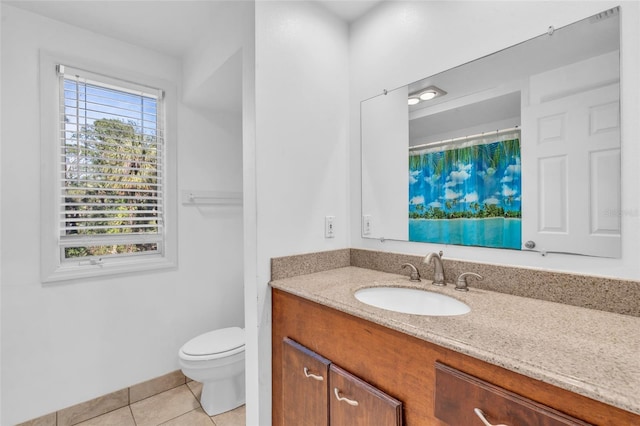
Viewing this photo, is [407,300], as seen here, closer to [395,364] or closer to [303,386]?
[395,364]

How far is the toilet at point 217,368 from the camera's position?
1.75 metres

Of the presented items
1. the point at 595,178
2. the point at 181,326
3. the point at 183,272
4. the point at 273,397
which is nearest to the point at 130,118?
the point at 183,272

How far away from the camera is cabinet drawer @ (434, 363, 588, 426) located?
23.9 inches

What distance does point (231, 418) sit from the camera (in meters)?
1.81

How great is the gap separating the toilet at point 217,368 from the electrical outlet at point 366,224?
42.6 inches

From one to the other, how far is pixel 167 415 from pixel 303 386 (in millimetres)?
1247

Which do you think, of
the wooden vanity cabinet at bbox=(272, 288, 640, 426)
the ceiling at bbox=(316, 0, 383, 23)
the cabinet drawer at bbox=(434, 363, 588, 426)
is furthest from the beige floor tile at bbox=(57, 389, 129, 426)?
the ceiling at bbox=(316, 0, 383, 23)

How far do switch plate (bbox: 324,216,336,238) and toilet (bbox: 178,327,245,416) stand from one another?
943mm

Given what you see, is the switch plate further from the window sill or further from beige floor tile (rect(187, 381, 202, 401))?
beige floor tile (rect(187, 381, 202, 401))

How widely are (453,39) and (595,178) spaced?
32.1 inches

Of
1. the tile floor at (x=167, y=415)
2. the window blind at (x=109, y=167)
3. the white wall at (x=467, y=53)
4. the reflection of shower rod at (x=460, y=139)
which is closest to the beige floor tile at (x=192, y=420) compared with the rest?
the tile floor at (x=167, y=415)

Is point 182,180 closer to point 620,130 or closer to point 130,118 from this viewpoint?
point 130,118

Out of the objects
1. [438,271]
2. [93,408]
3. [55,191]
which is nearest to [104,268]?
[55,191]

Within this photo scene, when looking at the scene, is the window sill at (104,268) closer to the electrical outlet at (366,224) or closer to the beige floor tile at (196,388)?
the beige floor tile at (196,388)
